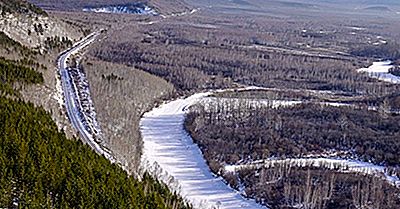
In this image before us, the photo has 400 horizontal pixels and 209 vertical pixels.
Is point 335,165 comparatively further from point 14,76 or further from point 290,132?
point 14,76

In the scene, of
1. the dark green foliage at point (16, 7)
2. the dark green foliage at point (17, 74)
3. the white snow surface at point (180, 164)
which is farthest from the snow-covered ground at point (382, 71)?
the dark green foliage at point (17, 74)

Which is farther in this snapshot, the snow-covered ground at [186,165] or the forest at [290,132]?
the forest at [290,132]

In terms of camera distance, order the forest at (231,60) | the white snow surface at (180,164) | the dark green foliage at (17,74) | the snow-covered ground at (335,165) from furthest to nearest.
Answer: the forest at (231,60) → the snow-covered ground at (335,165) → the white snow surface at (180,164) → the dark green foliage at (17,74)

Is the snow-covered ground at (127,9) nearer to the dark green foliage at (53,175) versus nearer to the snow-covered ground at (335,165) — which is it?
the snow-covered ground at (335,165)

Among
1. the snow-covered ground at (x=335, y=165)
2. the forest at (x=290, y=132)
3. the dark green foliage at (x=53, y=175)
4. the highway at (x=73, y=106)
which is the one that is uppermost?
the dark green foliage at (x=53, y=175)

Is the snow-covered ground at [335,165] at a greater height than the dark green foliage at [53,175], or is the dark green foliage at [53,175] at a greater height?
the dark green foliage at [53,175]

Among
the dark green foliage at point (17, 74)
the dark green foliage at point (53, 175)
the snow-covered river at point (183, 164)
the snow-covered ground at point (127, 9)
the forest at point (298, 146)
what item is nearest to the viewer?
the dark green foliage at point (53, 175)

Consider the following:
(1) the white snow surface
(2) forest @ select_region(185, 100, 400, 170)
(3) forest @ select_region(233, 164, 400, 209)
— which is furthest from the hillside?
(2) forest @ select_region(185, 100, 400, 170)
